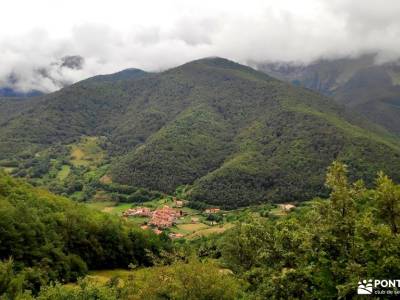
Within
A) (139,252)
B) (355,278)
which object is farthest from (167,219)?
(355,278)

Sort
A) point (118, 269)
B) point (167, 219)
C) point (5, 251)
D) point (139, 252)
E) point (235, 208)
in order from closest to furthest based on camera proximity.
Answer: point (5, 251), point (118, 269), point (139, 252), point (167, 219), point (235, 208)

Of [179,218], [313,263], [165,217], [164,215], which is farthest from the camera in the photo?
[179,218]

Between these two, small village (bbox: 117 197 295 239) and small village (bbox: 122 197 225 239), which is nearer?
small village (bbox: 117 197 295 239)

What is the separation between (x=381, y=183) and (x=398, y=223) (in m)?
3.53

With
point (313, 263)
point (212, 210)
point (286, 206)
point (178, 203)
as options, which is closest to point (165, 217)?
point (212, 210)

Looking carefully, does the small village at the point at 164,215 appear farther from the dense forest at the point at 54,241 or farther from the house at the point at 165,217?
the dense forest at the point at 54,241

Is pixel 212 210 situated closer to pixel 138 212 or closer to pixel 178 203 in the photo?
pixel 178 203

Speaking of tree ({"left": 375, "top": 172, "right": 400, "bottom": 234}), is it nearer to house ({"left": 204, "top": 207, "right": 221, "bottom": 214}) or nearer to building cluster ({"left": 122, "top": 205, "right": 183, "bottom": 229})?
building cluster ({"left": 122, "top": 205, "right": 183, "bottom": 229})

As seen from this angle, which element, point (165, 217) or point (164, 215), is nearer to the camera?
point (165, 217)

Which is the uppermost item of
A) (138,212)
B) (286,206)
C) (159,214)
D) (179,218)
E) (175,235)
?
(138,212)

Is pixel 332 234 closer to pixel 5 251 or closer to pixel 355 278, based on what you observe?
pixel 355 278

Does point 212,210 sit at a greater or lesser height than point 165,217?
lesser

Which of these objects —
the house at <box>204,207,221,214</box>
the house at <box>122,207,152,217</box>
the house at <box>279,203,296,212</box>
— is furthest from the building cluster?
the house at <box>279,203,296,212</box>

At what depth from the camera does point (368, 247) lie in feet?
98.8
